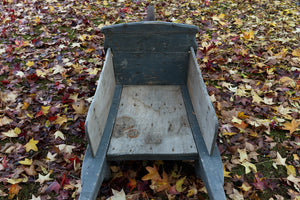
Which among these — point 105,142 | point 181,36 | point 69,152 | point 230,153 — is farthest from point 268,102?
point 69,152

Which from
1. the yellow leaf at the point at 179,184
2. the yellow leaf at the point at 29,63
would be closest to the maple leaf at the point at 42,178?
the yellow leaf at the point at 179,184

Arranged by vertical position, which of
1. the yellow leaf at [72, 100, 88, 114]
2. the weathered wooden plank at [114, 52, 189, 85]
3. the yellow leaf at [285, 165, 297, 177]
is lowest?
the yellow leaf at [285, 165, 297, 177]

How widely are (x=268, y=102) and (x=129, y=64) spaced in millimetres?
1867

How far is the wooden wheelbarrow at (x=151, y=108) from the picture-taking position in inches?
60.8

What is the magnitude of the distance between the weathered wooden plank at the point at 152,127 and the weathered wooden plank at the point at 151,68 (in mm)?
101

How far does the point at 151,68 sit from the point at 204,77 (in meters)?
1.17

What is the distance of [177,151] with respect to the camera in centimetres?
169

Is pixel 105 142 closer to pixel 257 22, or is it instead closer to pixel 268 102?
pixel 268 102

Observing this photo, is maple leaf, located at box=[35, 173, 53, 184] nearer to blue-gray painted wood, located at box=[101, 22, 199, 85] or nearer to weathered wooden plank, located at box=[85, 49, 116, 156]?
weathered wooden plank, located at box=[85, 49, 116, 156]

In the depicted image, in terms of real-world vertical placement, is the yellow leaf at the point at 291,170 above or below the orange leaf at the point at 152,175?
below

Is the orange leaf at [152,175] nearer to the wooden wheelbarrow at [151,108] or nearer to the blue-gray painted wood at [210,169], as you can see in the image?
the wooden wheelbarrow at [151,108]

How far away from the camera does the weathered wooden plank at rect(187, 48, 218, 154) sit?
1.50 m

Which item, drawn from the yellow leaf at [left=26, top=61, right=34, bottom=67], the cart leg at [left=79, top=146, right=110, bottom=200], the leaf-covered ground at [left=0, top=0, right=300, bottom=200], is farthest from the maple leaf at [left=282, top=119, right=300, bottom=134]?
the yellow leaf at [left=26, top=61, right=34, bottom=67]

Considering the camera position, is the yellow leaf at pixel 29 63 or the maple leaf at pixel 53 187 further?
the yellow leaf at pixel 29 63
